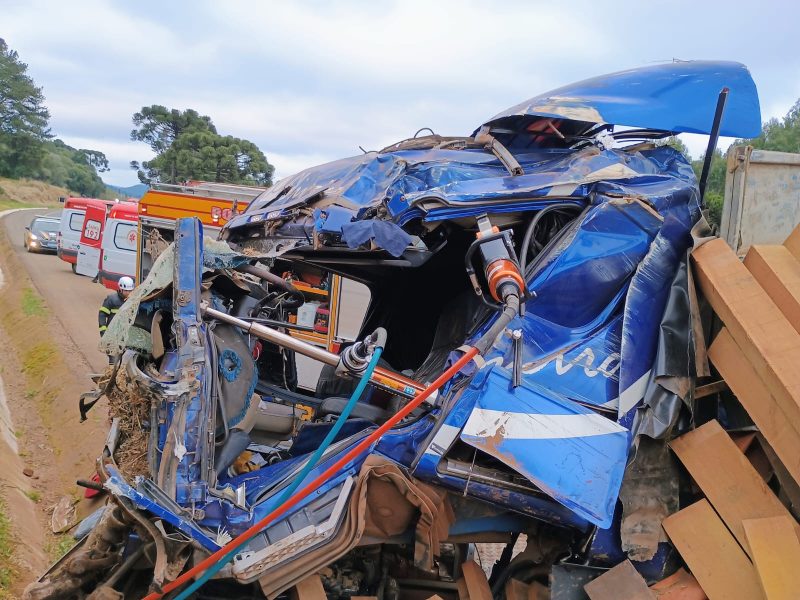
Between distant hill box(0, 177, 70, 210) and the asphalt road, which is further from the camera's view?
distant hill box(0, 177, 70, 210)

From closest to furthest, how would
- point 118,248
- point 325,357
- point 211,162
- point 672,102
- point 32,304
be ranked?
point 325,357
point 672,102
point 32,304
point 118,248
point 211,162

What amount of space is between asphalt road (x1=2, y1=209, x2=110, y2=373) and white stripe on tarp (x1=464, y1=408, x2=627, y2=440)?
8.52 metres

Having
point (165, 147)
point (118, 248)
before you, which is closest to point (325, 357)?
point (118, 248)

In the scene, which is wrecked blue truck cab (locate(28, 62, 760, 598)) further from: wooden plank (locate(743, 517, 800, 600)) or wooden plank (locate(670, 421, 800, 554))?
wooden plank (locate(743, 517, 800, 600))

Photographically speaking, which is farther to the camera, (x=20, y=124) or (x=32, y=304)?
(x=20, y=124)

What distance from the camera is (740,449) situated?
346 centimetres

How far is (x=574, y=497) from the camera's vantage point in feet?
10.0

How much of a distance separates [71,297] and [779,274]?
16546 millimetres

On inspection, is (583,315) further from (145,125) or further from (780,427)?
(145,125)

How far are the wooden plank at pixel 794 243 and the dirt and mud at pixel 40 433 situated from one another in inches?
192

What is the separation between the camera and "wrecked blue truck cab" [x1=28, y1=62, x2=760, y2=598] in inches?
124

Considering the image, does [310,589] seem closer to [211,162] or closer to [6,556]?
[6,556]

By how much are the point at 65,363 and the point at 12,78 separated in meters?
55.7

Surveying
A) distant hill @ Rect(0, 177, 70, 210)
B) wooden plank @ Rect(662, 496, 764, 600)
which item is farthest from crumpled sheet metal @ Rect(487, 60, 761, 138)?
distant hill @ Rect(0, 177, 70, 210)
